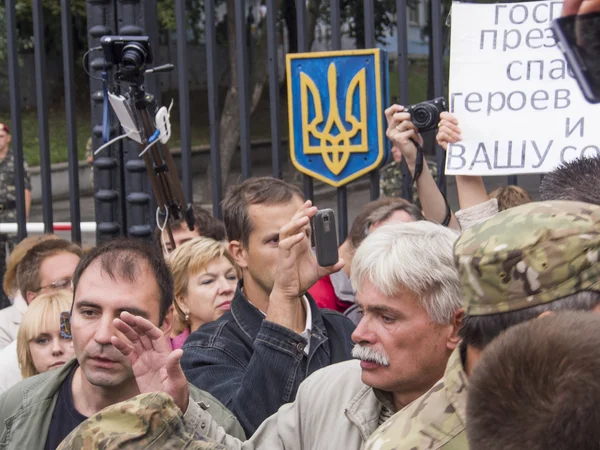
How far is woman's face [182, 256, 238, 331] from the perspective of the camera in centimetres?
421

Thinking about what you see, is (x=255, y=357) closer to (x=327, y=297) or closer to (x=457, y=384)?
(x=457, y=384)

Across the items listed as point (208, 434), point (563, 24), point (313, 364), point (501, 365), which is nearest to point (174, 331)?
point (313, 364)

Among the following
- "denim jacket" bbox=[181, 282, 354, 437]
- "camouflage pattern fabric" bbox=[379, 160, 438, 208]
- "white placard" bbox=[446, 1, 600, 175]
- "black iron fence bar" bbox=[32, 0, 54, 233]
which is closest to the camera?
"denim jacket" bbox=[181, 282, 354, 437]

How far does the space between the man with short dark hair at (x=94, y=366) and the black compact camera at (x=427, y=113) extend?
55.0 inches

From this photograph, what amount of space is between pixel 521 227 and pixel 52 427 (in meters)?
1.54

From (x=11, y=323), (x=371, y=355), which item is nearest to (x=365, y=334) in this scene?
(x=371, y=355)

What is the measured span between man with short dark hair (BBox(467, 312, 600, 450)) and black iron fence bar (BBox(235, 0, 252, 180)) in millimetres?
3161

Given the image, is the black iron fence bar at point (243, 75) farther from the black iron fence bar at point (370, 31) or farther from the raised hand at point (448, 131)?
the raised hand at point (448, 131)

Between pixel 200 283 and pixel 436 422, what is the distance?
2504mm

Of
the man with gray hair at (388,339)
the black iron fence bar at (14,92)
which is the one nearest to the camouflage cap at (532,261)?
the man with gray hair at (388,339)

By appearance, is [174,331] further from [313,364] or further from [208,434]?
[208,434]

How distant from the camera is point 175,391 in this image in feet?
7.69

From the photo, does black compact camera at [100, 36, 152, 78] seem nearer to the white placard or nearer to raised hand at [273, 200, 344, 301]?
the white placard

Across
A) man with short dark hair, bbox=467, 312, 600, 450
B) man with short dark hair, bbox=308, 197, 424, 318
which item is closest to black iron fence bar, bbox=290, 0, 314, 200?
man with short dark hair, bbox=308, 197, 424, 318
